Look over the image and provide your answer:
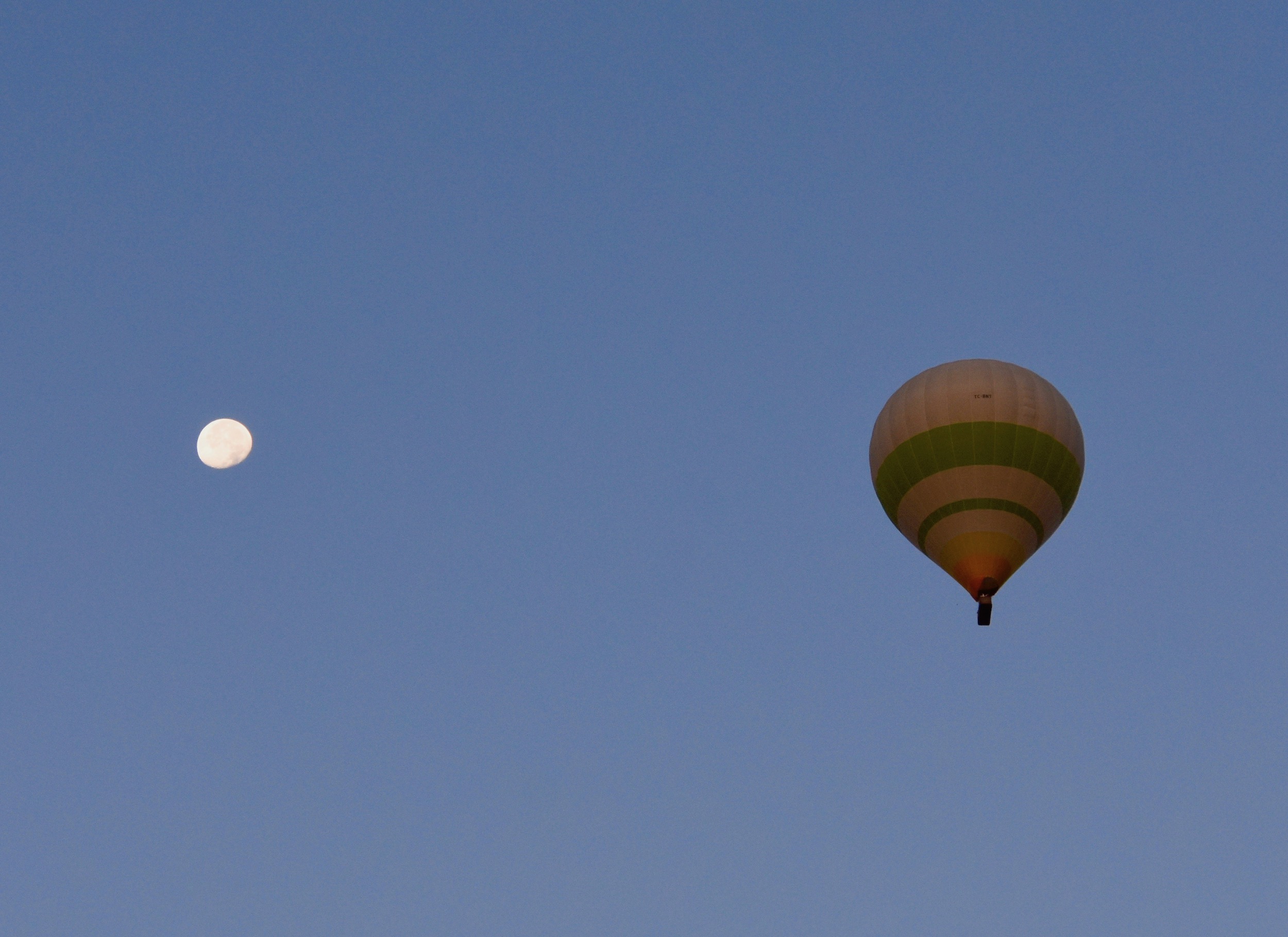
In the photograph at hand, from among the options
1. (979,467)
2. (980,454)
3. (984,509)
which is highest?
(980,454)

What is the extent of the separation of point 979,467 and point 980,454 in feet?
0.80

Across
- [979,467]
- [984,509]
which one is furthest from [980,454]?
[984,509]

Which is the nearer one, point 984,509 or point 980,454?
point 984,509

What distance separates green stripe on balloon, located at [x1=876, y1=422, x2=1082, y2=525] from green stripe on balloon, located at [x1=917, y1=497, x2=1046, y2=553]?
63 centimetres

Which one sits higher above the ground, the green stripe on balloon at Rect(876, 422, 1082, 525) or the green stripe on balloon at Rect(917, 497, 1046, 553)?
the green stripe on balloon at Rect(876, 422, 1082, 525)

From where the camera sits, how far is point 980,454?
1403 inches

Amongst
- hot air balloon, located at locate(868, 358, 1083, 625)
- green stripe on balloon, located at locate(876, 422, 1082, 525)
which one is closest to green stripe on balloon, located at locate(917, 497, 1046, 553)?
hot air balloon, located at locate(868, 358, 1083, 625)

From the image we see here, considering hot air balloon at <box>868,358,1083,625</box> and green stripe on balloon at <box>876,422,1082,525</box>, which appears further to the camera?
green stripe on balloon at <box>876,422,1082,525</box>

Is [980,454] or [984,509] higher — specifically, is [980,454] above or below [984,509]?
above

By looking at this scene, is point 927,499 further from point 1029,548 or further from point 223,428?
point 223,428

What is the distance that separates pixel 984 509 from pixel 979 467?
75 cm

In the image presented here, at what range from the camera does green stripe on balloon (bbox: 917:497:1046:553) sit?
3550 centimetres

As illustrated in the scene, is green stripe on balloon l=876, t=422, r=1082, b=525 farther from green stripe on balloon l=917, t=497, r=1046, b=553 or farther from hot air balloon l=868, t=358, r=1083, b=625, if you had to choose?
green stripe on balloon l=917, t=497, r=1046, b=553

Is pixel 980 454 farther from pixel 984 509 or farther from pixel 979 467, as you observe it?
pixel 984 509
